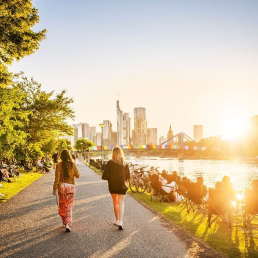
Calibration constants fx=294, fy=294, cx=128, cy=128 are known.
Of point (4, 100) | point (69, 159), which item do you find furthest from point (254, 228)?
point (4, 100)

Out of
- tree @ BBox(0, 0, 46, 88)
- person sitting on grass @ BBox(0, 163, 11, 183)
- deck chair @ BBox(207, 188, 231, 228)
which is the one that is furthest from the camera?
person sitting on grass @ BBox(0, 163, 11, 183)

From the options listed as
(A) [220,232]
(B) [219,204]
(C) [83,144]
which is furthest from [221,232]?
(C) [83,144]

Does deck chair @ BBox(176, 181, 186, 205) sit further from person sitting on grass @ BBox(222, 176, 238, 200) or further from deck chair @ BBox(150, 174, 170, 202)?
person sitting on grass @ BBox(222, 176, 238, 200)

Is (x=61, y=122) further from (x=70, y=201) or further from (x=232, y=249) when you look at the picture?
(x=232, y=249)

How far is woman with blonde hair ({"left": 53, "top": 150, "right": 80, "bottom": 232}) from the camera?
284 inches

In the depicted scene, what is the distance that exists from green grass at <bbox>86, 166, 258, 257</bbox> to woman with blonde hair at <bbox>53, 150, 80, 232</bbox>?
9.82ft

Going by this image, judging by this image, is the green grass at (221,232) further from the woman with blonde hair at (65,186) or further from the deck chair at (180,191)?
the woman with blonde hair at (65,186)

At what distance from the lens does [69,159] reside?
7.29 meters

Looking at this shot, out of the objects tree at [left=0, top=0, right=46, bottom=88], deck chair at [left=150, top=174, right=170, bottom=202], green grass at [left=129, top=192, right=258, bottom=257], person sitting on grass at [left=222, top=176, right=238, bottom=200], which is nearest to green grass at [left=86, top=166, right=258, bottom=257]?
green grass at [left=129, top=192, right=258, bottom=257]

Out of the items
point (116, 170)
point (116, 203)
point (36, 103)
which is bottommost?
point (116, 203)

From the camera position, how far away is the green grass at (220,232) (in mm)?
5957

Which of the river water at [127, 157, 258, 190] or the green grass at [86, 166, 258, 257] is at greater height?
the green grass at [86, 166, 258, 257]

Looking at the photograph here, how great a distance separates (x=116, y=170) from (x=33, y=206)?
16.8ft

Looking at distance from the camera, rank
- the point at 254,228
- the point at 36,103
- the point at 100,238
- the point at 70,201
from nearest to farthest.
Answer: the point at 100,238 < the point at 70,201 < the point at 254,228 < the point at 36,103
